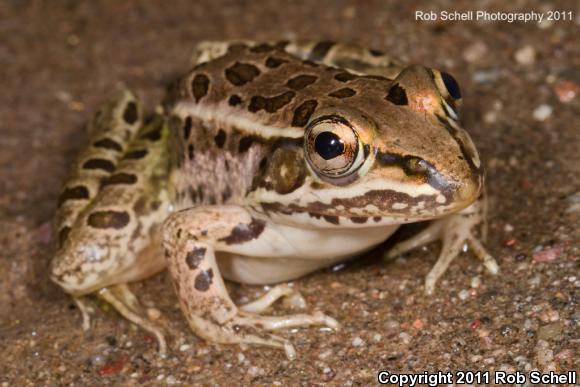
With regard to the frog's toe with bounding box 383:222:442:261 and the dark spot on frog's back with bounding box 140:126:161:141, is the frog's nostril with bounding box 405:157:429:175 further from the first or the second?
the dark spot on frog's back with bounding box 140:126:161:141

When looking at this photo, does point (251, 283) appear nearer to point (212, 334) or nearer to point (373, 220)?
point (212, 334)

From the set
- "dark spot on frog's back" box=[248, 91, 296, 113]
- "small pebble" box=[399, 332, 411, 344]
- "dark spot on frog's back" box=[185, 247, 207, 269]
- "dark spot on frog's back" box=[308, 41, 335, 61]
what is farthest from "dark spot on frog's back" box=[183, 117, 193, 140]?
"small pebble" box=[399, 332, 411, 344]

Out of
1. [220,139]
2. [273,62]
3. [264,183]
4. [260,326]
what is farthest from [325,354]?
[273,62]

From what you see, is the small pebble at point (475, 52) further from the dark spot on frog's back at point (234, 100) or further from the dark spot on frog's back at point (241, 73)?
the dark spot on frog's back at point (234, 100)

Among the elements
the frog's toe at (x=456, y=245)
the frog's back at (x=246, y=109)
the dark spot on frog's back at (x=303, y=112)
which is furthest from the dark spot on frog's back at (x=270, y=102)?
the frog's toe at (x=456, y=245)

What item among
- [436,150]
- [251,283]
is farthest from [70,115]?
[436,150]

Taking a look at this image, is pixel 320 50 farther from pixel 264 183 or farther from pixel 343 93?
pixel 264 183
